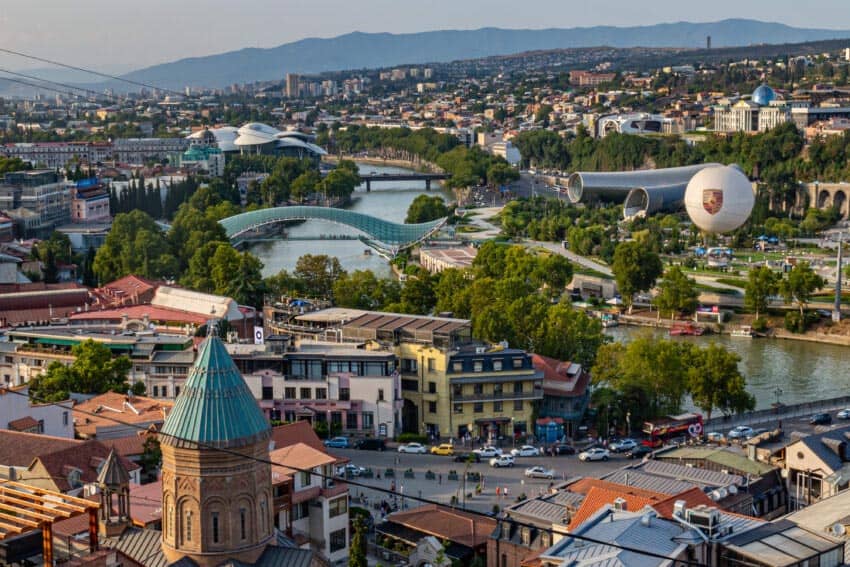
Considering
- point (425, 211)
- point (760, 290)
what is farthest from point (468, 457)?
point (425, 211)

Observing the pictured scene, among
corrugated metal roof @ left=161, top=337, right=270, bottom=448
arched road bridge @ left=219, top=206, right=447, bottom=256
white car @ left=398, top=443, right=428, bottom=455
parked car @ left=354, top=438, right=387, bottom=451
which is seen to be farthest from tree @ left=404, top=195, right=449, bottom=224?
corrugated metal roof @ left=161, top=337, right=270, bottom=448

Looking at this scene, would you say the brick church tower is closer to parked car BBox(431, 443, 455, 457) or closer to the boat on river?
parked car BBox(431, 443, 455, 457)

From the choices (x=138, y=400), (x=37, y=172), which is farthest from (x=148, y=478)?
(x=37, y=172)

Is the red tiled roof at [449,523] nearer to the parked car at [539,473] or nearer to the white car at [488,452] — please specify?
the parked car at [539,473]

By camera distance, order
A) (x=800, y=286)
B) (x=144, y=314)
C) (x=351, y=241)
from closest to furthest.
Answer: (x=144, y=314) → (x=800, y=286) → (x=351, y=241)

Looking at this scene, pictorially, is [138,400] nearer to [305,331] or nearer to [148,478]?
[148,478]

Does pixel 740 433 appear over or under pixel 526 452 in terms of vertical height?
over

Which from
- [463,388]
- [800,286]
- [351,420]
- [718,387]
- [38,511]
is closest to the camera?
[38,511]

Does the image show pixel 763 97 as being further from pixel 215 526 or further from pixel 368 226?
pixel 215 526
